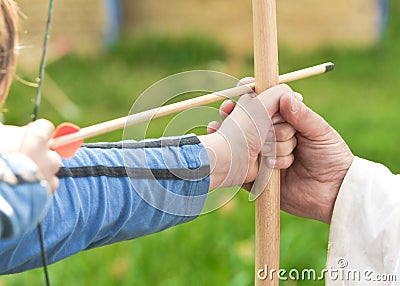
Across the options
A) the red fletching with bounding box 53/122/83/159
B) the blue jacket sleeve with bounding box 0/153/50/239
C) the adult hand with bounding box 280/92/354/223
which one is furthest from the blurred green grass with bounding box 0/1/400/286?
the blue jacket sleeve with bounding box 0/153/50/239

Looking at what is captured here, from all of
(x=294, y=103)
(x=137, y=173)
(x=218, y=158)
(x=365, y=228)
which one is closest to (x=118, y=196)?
(x=137, y=173)

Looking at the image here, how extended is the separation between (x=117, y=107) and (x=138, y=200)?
2.89 m

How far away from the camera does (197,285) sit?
7.00ft

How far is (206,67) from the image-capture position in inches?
170

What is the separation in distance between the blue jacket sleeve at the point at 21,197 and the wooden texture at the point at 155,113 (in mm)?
112

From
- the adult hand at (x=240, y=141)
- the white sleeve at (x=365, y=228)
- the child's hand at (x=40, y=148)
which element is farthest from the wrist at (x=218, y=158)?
the child's hand at (x=40, y=148)

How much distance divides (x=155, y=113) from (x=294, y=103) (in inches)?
9.0

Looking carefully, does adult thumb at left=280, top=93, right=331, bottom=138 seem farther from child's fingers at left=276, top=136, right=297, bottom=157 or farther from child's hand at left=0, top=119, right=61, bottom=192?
child's hand at left=0, top=119, right=61, bottom=192

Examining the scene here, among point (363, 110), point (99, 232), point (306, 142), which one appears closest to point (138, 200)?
point (99, 232)

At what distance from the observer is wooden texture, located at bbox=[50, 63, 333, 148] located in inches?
34.4

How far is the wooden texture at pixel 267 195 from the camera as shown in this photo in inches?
41.1

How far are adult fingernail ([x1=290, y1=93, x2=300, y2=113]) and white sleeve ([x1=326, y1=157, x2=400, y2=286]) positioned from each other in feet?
0.57

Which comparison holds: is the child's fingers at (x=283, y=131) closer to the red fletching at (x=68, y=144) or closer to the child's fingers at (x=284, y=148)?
the child's fingers at (x=284, y=148)

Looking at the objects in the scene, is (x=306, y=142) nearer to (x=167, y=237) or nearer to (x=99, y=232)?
(x=99, y=232)
